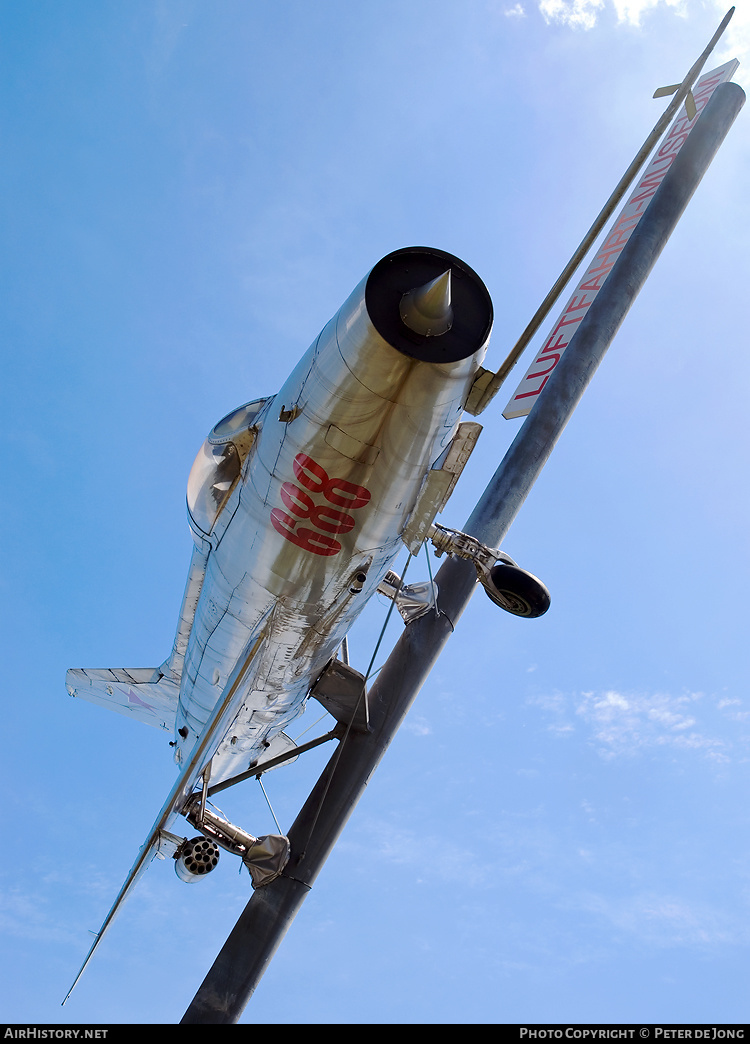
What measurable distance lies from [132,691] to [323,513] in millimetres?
8130

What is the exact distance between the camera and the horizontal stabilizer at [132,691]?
1218 cm

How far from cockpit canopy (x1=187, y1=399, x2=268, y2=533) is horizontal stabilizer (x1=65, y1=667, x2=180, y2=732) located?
5532mm

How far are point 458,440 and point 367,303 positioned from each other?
1.36 meters

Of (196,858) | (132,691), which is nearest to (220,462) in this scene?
(196,858)

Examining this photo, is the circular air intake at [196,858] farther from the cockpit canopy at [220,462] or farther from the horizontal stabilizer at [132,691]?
the cockpit canopy at [220,462]

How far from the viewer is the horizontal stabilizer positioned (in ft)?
40.0

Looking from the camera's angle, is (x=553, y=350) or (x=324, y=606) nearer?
(x=324, y=606)

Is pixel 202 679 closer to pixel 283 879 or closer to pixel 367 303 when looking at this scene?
pixel 283 879

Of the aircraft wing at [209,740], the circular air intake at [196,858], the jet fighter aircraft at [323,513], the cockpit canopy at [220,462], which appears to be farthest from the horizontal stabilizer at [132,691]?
the cockpit canopy at [220,462]

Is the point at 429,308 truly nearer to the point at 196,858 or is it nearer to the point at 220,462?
the point at 220,462

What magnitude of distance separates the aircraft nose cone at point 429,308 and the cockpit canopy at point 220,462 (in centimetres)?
195
